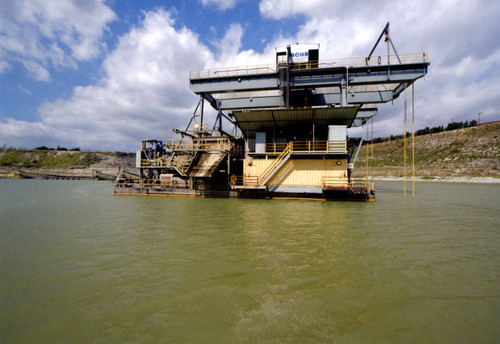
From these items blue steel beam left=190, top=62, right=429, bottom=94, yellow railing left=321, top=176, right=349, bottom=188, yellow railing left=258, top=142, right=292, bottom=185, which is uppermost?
blue steel beam left=190, top=62, right=429, bottom=94

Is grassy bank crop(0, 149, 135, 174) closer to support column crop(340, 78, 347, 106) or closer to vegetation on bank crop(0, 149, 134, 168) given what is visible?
vegetation on bank crop(0, 149, 134, 168)

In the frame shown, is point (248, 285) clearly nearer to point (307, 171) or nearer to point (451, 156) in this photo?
point (307, 171)

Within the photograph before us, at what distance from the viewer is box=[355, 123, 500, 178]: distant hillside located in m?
44.8

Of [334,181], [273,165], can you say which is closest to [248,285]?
[273,165]

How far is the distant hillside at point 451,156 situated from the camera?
44.8m

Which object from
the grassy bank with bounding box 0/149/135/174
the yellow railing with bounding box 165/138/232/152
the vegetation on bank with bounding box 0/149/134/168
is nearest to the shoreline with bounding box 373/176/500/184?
the yellow railing with bounding box 165/138/232/152

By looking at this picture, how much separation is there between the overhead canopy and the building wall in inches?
142

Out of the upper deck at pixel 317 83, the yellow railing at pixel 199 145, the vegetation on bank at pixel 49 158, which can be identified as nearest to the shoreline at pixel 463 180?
the upper deck at pixel 317 83

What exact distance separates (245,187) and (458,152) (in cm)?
6210

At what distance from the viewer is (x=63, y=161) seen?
7919 cm

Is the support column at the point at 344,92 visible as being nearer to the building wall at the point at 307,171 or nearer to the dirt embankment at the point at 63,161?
the building wall at the point at 307,171

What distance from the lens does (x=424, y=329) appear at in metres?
3.07

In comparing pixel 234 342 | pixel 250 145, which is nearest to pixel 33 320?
pixel 234 342

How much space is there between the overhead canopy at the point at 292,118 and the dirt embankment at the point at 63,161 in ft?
217
